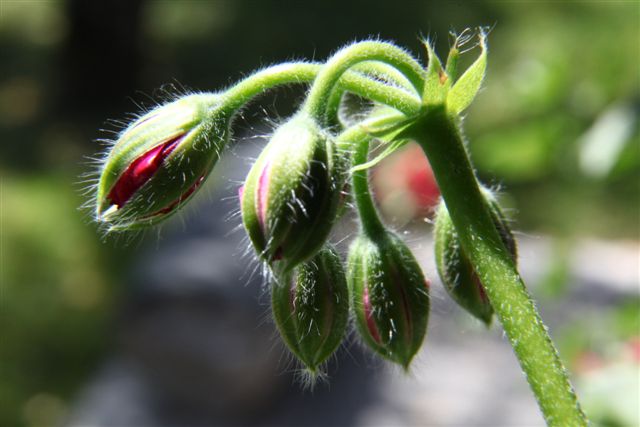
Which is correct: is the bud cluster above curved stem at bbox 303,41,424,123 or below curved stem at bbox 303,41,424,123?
below

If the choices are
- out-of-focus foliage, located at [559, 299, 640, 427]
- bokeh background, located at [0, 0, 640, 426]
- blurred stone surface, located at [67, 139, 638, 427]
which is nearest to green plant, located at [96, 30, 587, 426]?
out-of-focus foliage, located at [559, 299, 640, 427]

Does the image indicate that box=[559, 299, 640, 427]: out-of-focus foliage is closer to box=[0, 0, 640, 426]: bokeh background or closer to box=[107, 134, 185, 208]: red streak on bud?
box=[0, 0, 640, 426]: bokeh background

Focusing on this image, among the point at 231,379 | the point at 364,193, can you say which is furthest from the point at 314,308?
the point at 231,379

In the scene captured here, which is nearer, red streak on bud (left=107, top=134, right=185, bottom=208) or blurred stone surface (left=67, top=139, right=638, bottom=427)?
Result: red streak on bud (left=107, top=134, right=185, bottom=208)

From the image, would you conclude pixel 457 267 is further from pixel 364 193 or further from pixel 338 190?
pixel 338 190

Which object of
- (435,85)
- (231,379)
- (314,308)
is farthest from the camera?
(231,379)

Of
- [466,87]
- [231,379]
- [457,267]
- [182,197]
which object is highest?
[466,87]
